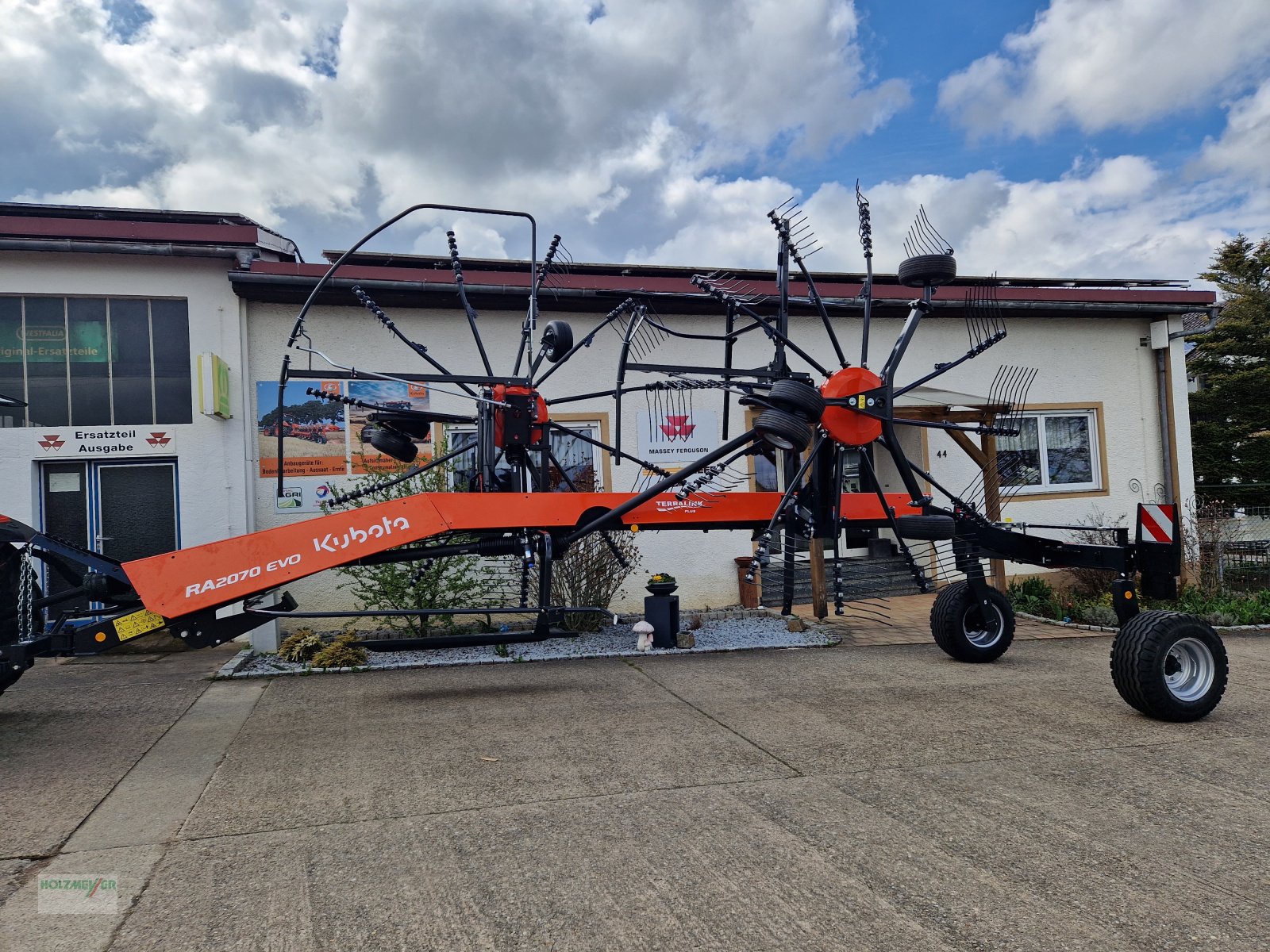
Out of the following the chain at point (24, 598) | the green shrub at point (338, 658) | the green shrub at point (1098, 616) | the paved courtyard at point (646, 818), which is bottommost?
the green shrub at point (1098, 616)

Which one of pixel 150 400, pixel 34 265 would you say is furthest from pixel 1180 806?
pixel 34 265

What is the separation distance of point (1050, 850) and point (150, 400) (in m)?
8.95

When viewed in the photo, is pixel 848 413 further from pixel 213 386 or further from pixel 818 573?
pixel 213 386

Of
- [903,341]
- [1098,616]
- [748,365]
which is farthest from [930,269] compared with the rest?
[1098,616]

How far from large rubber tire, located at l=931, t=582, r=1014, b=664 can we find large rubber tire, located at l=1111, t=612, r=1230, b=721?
1.68 m

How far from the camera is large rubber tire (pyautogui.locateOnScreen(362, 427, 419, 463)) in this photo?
5852 millimetres

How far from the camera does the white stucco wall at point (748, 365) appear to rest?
9531mm

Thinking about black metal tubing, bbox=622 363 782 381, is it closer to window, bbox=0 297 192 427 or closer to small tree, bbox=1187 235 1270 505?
window, bbox=0 297 192 427

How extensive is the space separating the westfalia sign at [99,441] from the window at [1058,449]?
10170 millimetres

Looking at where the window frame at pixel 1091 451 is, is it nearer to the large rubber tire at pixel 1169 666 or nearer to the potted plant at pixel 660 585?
the potted plant at pixel 660 585

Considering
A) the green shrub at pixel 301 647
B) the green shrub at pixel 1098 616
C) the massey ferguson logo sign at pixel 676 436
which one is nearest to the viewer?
the green shrub at pixel 301 647

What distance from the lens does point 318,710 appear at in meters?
5.79

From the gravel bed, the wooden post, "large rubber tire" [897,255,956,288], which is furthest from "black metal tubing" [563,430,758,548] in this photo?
the wooden post

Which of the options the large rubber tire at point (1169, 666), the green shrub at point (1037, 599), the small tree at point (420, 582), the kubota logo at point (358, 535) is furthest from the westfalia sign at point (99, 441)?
the green shrub at point (1037, 599)
